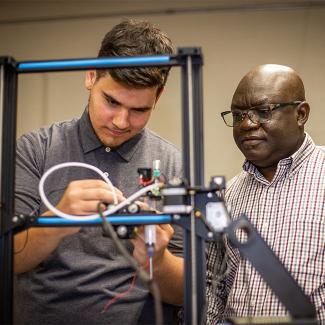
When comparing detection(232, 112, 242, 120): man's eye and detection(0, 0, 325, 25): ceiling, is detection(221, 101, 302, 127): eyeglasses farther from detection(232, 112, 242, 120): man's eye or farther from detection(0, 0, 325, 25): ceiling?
detection(0, 0, 325, 25): ceiling

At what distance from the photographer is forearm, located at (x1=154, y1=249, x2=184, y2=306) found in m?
1.20

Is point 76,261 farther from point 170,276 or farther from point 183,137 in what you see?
point 183,137

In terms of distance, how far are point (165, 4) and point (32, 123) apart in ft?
3.43

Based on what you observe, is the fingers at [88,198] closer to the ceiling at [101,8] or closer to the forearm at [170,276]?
the forearm at [170,276]

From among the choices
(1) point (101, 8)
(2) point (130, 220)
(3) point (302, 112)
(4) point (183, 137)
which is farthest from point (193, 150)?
(1) point (101, 8)

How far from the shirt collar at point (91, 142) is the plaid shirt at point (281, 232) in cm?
38

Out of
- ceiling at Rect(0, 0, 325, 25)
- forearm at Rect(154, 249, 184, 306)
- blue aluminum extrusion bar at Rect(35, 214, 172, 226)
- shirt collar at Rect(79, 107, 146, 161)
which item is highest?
ceiling at Rect(0, 0, 325, 25)

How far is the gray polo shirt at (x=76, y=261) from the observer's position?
1.24 metres

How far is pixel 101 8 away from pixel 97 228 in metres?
1.70

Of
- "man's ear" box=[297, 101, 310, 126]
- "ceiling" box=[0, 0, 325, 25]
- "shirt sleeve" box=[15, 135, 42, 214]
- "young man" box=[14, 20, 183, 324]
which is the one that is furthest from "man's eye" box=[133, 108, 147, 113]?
"ceiling" box=[0, 0, 325, 25]

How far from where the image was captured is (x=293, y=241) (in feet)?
4.25

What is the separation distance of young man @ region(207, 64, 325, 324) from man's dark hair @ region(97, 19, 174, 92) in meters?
0.32

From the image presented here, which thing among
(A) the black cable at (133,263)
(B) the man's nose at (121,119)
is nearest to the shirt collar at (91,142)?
(B) the man's nose at (121,119)

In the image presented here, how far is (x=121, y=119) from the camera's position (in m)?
1.28
